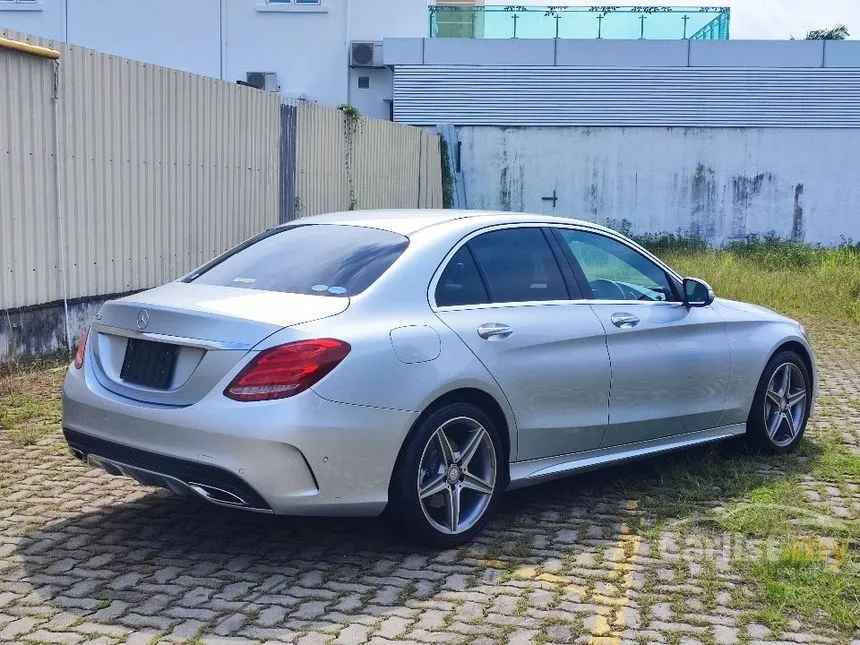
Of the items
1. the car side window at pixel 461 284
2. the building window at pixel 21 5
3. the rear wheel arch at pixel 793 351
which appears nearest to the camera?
the car side window at pixel 461 284

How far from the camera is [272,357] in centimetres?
462

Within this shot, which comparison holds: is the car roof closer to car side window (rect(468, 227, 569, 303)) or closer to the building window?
car side window (rect(468, 227, 569, 303))

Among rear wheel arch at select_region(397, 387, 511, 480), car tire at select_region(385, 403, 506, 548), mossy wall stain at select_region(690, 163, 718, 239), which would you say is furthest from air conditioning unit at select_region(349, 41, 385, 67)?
car tire at select_region(385, 403, 506, 548)

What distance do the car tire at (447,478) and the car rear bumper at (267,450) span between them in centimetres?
10

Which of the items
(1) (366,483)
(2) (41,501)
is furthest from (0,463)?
(1) (366,483)

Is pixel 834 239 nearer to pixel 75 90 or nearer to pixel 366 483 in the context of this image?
pixel 75 90

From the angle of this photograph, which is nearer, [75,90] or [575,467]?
[575,467]

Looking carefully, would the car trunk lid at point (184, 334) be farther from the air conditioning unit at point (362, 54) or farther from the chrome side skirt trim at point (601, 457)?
the air conditioning unit at point (362, 54)

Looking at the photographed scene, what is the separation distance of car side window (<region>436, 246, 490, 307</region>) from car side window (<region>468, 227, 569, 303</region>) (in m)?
0.05

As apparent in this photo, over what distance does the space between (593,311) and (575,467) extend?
33.0 inches

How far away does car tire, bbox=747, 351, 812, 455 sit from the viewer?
704 cm

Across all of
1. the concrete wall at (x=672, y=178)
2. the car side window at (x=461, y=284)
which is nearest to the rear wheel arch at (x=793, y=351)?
the car side window at (x=461, y=284)

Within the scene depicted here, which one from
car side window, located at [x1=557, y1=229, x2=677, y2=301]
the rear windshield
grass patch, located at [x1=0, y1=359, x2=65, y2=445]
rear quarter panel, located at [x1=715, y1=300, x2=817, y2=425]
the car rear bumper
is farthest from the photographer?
grass patch, located at [x1=0, y1=359, x2=65, y2=445]

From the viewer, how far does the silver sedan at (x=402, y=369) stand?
4637 millimetres
